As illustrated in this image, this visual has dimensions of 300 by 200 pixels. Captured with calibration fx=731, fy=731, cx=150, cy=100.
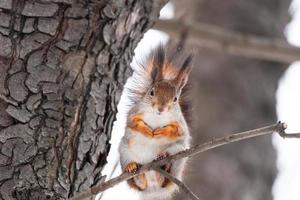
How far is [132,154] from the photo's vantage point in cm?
142

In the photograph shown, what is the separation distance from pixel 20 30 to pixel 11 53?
1.8 inches

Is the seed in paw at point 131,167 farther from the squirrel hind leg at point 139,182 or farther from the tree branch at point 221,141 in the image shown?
the tree branch at point 221,141

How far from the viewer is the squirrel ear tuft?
1.50 metres

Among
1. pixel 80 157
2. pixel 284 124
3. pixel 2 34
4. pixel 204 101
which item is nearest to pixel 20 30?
pixel 2 34

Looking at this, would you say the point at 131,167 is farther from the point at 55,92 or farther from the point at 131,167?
the point at 55,92

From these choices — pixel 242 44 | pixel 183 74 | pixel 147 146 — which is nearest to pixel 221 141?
pixel 147 146

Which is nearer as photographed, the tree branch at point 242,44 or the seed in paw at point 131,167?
the seed in paw at point 131,167

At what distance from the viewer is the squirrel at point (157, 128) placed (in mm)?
1410

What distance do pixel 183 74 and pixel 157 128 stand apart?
166 mm

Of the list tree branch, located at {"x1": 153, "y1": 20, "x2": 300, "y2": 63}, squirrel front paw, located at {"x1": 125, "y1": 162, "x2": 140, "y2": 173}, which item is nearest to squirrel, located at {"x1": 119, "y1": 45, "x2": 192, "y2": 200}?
squirrel front paw, located at {"x1": 125, "y1": 162, "x2": 140, "y2": 173}

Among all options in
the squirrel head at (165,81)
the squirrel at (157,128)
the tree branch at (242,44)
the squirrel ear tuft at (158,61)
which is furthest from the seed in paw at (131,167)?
the tree branch at (242,44)

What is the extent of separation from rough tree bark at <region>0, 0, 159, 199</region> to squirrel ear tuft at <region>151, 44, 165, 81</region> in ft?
0.40

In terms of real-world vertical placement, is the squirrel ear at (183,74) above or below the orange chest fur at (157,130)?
above

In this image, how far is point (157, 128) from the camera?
1425mm
